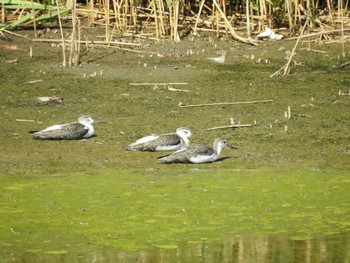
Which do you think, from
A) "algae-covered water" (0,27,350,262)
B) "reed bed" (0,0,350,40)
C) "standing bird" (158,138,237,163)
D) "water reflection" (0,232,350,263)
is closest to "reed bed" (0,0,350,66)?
"reed bed" (0,0,350,40)

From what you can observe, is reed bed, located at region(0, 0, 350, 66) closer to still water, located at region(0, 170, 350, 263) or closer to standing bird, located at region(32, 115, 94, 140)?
standing bird, located at region(32, 115, 94, 140)

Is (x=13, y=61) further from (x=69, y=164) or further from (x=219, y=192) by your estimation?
(x=219, y=192)

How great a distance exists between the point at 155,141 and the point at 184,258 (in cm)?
331

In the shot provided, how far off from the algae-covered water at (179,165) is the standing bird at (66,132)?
0.30 feet

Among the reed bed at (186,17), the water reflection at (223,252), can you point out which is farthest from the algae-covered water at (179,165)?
the reed bed at (186,17)

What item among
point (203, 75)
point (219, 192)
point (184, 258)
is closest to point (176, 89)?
point (203, 75)

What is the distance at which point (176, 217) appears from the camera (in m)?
8.00

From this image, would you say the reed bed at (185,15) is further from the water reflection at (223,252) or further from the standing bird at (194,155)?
the water reflection at (223,252)

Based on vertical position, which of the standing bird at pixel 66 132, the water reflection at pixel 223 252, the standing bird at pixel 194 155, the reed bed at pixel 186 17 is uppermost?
the reed bed at pixel 186 17

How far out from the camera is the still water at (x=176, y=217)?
7094 mm

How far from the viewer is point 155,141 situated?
10117mm

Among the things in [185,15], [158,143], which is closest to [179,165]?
[158,143]

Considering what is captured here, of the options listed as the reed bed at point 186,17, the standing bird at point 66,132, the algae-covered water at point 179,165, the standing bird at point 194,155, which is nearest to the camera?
the algae-covered water at point 179,165

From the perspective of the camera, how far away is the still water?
7.09 meters
